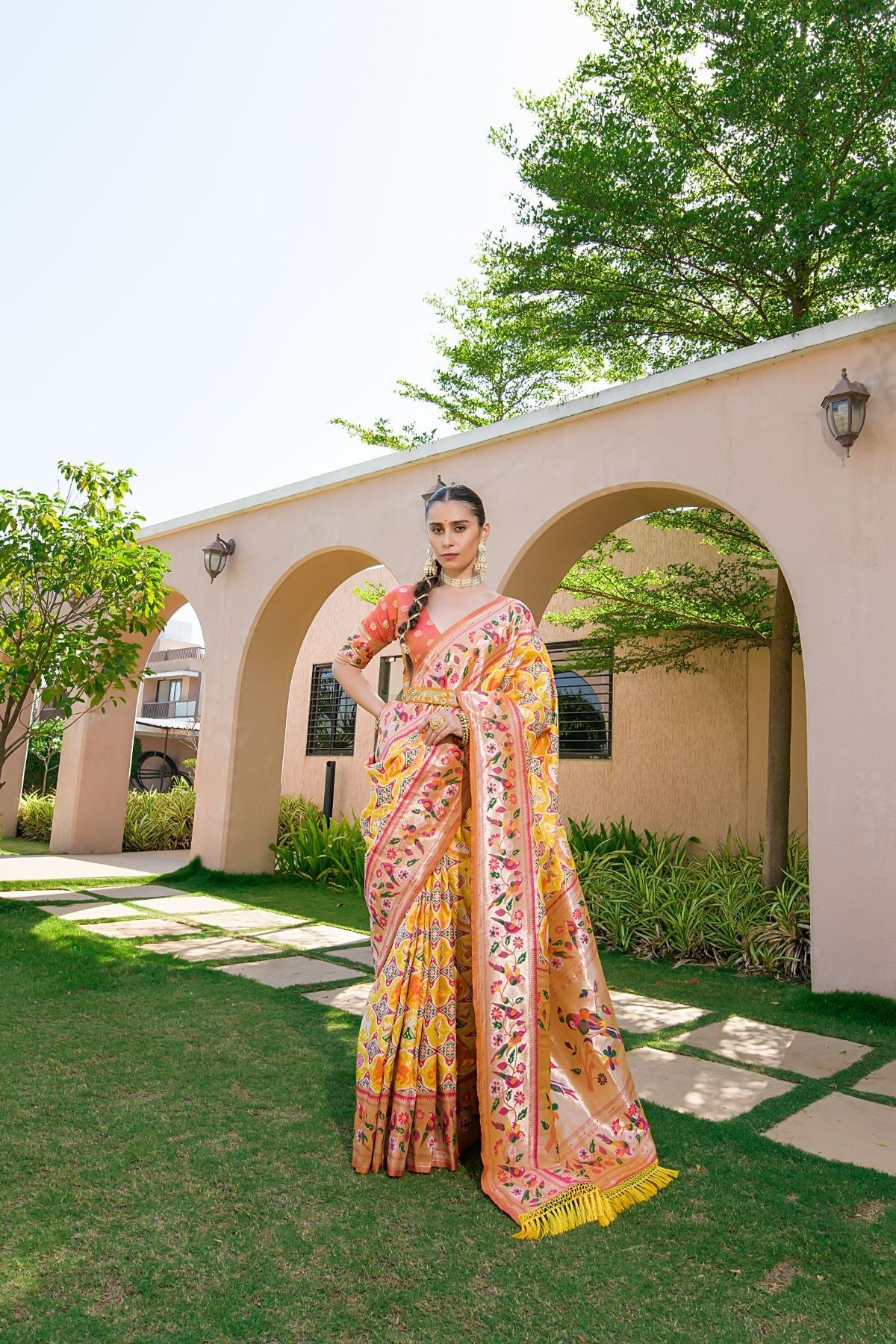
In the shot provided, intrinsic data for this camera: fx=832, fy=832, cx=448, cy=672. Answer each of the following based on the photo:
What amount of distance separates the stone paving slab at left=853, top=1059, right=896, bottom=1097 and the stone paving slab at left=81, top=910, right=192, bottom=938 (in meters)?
3.65

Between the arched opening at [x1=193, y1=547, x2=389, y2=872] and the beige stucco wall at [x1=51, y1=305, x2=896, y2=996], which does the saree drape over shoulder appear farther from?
the arched opening at [x1=193, y1=547, x2=389, y2=872]

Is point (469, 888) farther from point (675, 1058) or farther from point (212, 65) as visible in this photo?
point (212, 65)

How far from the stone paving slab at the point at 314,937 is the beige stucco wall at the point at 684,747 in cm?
354

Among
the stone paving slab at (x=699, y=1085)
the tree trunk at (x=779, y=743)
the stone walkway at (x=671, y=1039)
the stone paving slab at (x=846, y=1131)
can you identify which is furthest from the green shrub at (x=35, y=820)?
the stone paving slab at (x=846, y=1131)

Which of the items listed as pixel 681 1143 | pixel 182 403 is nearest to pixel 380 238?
pixel 182 403

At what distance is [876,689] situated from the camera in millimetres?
3836

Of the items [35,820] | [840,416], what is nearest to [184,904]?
[840,416]

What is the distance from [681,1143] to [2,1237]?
1.64 metres

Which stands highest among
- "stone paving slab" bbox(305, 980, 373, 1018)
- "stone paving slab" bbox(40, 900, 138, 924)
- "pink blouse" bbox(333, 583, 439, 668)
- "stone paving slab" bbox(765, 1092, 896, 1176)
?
"pink blouse" bbox(333, 583, 439, 668)

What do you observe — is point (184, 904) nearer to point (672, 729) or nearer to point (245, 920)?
point (245, 920)

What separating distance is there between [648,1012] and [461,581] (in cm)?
237

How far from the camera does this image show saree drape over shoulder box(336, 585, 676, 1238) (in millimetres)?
1980

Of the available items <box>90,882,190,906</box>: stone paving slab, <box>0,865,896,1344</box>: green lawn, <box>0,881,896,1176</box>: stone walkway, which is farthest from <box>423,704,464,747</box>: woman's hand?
<box>90,882,190,906</box>: stone paving slab

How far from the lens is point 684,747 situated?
24.9 feet
